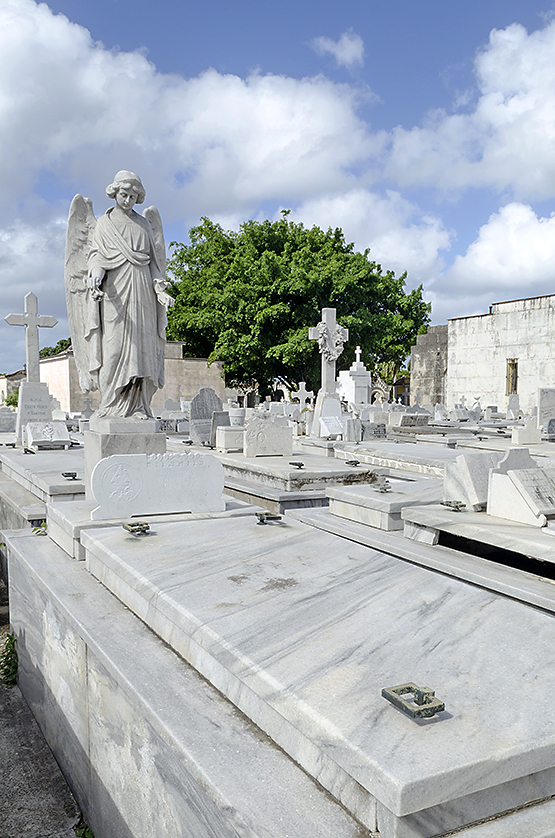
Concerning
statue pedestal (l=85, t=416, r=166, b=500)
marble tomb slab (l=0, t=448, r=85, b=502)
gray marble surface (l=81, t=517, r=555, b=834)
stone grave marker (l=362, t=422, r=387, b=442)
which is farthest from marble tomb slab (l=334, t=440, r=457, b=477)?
gray marble surface (l=81, t=517, r=555, b=834)

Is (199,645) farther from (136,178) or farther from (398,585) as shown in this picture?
(136,178)

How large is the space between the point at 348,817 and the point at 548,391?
49.5ft

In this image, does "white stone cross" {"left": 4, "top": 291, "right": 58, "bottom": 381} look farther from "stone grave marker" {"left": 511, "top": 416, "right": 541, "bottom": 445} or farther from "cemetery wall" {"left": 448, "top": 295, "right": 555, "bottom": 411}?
"cemetery wall" {"left": 448, "top": 295, "right": 555, "bottom": 411}

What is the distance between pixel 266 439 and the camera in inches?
345

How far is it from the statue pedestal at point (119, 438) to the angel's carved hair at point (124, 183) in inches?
88.1

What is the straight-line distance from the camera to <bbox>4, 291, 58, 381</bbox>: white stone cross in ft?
41.7

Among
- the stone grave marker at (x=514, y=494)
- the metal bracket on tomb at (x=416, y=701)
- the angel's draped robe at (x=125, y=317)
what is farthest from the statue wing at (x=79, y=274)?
the metal bracket on tomb at (x=416, y=701)

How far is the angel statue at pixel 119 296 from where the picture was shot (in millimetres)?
5859

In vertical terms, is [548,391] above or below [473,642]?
above

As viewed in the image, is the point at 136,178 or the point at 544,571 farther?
the point at 136,178

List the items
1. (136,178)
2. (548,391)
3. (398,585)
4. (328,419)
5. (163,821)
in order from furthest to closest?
(548,391)
(328,419)
(136,178)
(398,585)
(163,821)

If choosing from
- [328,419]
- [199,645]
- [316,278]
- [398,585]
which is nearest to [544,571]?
[398,585]

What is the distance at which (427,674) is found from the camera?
208cm

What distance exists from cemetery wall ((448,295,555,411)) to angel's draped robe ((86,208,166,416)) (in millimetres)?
22566
